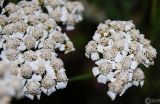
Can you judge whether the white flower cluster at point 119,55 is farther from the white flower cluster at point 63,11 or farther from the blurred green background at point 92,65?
the blurred green background at point 92,65

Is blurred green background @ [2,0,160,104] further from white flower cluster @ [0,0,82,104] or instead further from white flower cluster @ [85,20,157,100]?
white flower cluster @ [85,20,157,100]

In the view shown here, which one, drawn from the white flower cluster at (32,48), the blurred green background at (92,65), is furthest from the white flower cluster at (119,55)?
the blurred green background at (92,65)

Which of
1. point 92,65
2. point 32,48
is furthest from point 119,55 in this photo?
point 92,65

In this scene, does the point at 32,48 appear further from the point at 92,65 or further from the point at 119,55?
the point at 92,65

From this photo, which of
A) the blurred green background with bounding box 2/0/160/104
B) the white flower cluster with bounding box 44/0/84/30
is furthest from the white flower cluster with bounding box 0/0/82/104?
the blurred green background with bounding box 2/0/160/104

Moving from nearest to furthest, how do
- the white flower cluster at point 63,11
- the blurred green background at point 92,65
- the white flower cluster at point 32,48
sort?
1. the white flower cluster at point 32,48
2. the white flower cluster at point 63,11
3. the blurred green background at point 92,65

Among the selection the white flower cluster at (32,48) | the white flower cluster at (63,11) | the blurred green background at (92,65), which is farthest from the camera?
the blurred green background at (92,65)
